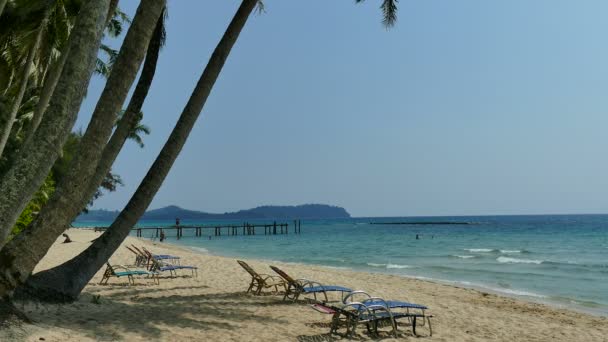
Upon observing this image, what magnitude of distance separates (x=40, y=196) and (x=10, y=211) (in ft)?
69.7

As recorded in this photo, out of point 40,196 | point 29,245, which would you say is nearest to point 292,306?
point 29,245

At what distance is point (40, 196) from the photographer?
78.5ft

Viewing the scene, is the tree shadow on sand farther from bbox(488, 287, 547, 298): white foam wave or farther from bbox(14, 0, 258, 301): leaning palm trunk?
bbox(488, 287, 547, 298): white foam wave

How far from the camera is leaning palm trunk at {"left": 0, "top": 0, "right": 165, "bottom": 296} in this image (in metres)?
5.86

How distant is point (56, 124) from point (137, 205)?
345 cm

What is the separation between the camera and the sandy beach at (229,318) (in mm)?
6613

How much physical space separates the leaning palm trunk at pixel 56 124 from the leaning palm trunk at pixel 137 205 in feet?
9.17

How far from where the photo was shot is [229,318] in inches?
323

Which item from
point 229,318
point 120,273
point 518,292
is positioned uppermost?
point 120,273

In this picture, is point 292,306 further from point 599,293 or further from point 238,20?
point 599,293

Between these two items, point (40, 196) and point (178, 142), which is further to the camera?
point (40, 196)

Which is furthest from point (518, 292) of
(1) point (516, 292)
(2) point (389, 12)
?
(2) point (389, 12)

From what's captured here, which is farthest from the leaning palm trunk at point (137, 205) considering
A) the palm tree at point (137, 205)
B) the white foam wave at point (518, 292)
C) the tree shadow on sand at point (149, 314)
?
the white foam wave at point (518, 292)

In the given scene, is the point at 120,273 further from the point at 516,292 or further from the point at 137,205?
the point at 516,292
